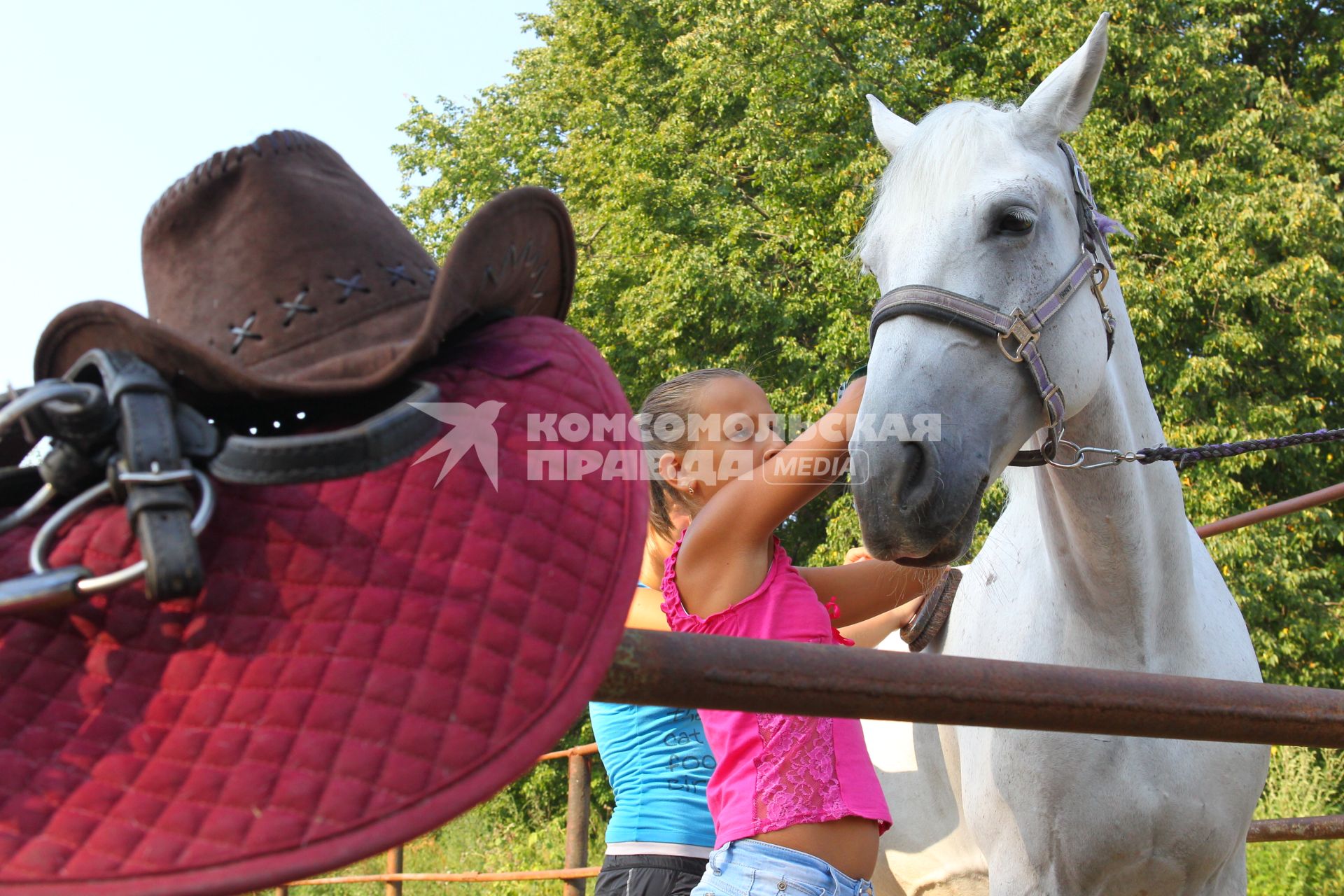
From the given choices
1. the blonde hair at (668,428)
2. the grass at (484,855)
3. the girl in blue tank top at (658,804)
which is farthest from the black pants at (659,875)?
the grass at (484,855)

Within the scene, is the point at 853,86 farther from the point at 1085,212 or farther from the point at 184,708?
the point at 184,708

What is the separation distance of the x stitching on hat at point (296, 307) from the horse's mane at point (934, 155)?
4.68 ft

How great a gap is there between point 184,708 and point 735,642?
0.44 m

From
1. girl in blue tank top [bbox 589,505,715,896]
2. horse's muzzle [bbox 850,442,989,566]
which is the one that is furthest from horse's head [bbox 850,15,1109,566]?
girl in blue tank top [bbox 589,505,715,896]

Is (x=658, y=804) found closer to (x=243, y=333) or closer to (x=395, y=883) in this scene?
(x=243, y=333)

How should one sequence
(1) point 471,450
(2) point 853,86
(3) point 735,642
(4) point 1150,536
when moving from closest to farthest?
(1) point 471,450 < (3) point 735,642 < (4) point 1150,536 < (2) point 853,86

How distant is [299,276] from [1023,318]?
4.68ft

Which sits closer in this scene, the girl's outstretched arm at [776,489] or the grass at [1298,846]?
the girl's outstretched arm at [776,489]

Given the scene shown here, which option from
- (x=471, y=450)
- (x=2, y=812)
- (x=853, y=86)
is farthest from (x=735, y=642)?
(x=853, y=86)

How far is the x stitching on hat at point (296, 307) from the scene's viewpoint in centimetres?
79

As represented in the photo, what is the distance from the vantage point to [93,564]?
66cm

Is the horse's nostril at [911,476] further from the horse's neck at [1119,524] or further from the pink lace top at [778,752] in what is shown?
the horse's neck at [1119,524]

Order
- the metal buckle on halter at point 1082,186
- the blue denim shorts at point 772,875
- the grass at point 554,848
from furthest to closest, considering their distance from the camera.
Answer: the grass at point 554,848 → the metal buckle on halter at point 1082,186 → the blue denim shorts at point 772,875

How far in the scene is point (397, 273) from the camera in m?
0.84
